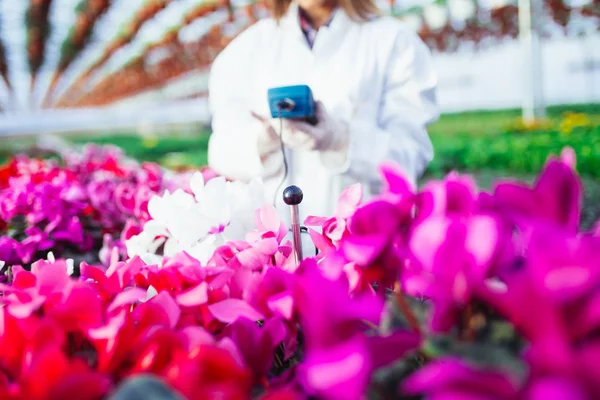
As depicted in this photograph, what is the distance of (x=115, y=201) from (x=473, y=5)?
12.7 m

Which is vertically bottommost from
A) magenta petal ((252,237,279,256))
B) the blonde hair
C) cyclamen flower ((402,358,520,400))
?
magenta petal ((252,237,279,256))

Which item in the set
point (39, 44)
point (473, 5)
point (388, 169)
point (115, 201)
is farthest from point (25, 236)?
point (473, 5)

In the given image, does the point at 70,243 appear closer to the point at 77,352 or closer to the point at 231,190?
the point at 231,190

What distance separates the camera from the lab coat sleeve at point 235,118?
1.82m

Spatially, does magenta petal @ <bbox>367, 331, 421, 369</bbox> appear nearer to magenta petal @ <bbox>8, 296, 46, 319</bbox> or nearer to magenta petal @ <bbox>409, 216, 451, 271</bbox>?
magenta petal @ <bbox>409, 216, 451, 271</bbox>

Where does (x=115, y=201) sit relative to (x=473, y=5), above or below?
below

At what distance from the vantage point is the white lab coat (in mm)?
1922

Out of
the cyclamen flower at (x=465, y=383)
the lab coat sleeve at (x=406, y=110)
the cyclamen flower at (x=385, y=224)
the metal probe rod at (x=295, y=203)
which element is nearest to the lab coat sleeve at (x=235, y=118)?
the lab coat sleeve at (x=406, y=110)

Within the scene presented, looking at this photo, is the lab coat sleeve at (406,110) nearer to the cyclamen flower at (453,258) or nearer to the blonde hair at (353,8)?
the blonde hair at (353,8)

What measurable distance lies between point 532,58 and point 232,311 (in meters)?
11.6

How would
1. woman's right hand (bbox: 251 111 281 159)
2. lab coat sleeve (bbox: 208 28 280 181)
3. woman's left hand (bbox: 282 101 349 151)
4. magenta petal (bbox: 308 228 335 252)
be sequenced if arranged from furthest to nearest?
1. lab coat sleeve (bbox: 208 28 280 181)
2. woman's right hand (bbox: 251 111 281 159)
3. woman's left hand (bbox: 282 101 349 151)
4. magenta petal (bbox: 308 228 335 252)

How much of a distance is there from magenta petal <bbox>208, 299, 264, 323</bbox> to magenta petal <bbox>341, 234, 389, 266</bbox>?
0.55ft

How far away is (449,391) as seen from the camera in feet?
1.24

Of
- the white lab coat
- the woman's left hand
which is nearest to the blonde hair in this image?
the white lab coat
